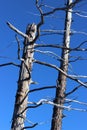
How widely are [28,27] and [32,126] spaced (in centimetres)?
184

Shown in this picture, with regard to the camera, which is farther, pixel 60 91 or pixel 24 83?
pixel 60 91

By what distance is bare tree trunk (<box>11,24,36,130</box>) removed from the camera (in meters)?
7.54

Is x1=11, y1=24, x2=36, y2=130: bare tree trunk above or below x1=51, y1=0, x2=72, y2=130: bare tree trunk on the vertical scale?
below

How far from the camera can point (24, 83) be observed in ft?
25.4

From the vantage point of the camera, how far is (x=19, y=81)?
7781 millimetres

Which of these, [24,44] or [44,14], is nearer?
[44,14]

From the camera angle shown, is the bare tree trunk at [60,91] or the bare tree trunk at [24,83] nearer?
the bare tree trunk at [24,83]

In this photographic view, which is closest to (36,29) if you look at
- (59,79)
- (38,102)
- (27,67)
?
(27,67)

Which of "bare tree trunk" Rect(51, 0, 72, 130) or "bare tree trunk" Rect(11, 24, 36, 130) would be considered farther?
"bare tree trunk" Rect(51, 0, 72, 130)

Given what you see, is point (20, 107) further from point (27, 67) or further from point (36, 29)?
point (36, 29)

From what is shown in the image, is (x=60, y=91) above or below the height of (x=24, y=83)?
above

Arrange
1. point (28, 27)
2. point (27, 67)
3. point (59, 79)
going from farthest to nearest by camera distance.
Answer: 1. point (59, 79)
2. point (28, 27)
3. point (27, 67)

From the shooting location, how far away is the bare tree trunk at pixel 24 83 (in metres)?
7.54

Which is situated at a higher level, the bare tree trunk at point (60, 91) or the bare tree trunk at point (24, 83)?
the bare tree trunk at point (60, 91)
